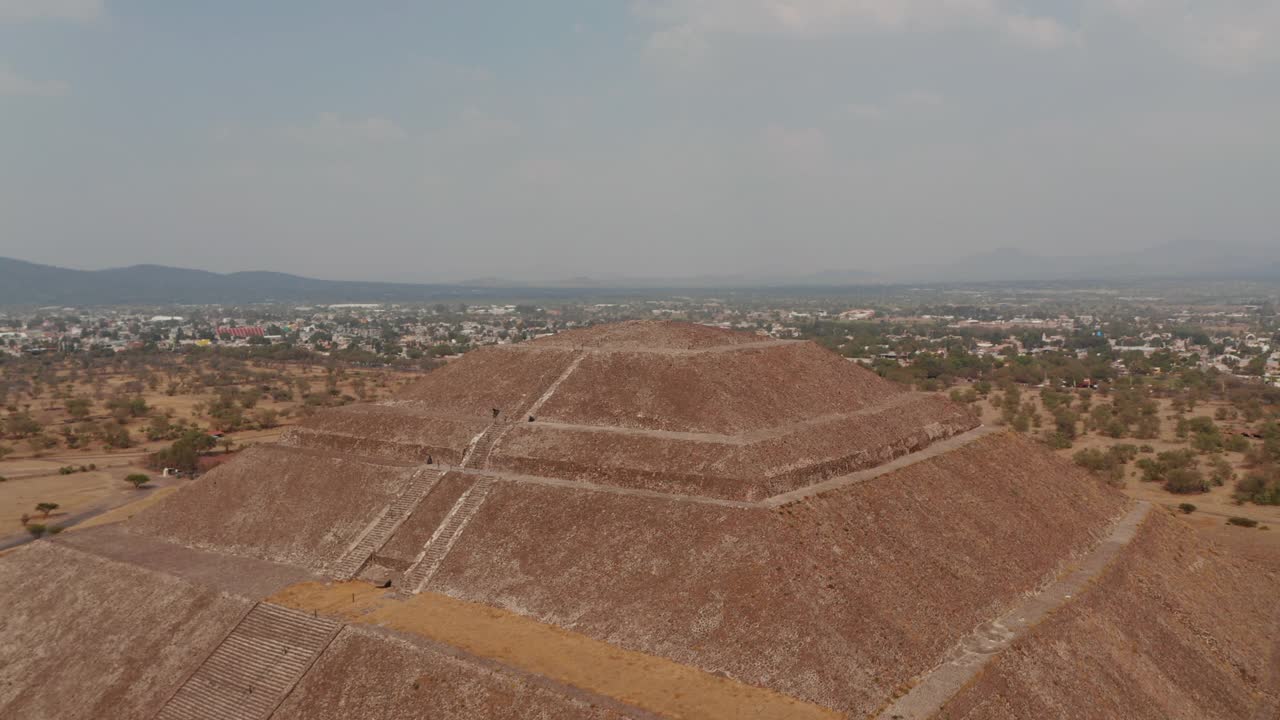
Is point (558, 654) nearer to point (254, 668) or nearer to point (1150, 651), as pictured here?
point (254, 668)

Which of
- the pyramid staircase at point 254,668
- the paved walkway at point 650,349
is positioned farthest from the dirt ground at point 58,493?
the paved walkway at point 650,349

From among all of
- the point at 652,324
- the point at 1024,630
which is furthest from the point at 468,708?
the point at 652,324

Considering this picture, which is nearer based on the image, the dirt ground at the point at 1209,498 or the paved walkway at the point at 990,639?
the paved walkway at the point at 990,639

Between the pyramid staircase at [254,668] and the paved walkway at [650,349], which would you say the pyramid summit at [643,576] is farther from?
the paved walkway at [650,349]

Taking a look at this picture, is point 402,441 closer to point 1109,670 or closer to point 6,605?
point 6,605

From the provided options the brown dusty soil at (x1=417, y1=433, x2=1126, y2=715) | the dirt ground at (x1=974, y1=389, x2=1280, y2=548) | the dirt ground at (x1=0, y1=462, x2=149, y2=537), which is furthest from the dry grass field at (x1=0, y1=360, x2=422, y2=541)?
the dirt ground at (x1=974, y1=389, x2=1280, y2=548)
